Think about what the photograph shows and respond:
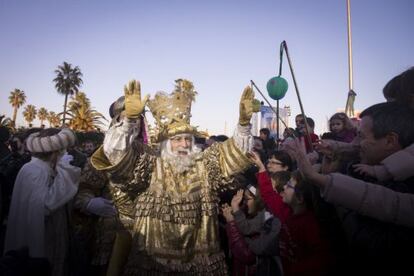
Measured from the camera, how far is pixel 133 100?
3033mm

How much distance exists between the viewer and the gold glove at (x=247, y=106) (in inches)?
134

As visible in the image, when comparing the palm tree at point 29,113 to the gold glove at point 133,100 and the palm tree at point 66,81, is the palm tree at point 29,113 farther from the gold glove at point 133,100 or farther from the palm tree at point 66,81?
the gold glove at point 133,100

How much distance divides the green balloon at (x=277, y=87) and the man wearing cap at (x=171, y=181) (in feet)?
2.88

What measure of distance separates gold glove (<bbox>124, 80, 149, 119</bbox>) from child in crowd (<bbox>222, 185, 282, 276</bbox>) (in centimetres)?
150

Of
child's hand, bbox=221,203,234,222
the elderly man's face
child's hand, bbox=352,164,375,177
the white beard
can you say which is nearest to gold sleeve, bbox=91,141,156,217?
the white beard

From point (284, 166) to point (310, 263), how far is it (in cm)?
207

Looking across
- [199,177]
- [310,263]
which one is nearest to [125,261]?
[199,177]

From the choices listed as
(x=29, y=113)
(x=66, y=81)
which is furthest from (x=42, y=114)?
(x=66, y=81)

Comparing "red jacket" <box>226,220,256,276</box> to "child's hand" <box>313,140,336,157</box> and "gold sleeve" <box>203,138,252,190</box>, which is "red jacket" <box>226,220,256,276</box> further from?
"child's hand" <box>313,140,336,157</box>

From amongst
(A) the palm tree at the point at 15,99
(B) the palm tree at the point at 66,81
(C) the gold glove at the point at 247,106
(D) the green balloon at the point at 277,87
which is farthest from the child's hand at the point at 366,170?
(A) the palm tree at the point at 15,99

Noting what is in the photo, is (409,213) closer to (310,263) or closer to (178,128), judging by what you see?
(310,263)

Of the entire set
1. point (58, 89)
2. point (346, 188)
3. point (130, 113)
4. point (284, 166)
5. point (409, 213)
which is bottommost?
point (409, 213)

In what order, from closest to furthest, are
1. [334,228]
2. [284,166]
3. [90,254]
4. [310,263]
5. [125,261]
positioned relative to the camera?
[334,228] → [310,263] → [125,261] → [90,254] → [284,166]

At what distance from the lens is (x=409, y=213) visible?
1654mm
